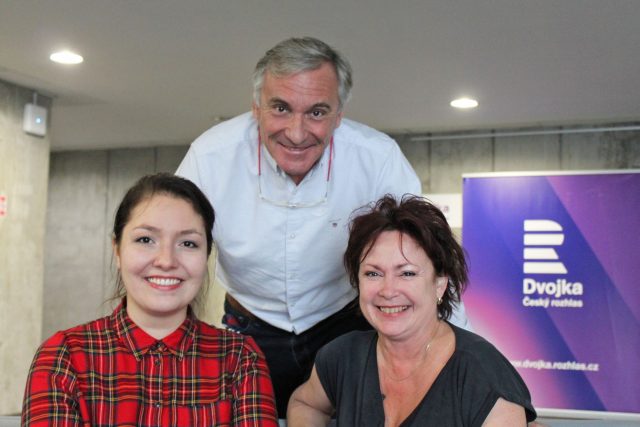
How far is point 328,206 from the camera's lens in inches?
87.4

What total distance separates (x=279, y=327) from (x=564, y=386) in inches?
178

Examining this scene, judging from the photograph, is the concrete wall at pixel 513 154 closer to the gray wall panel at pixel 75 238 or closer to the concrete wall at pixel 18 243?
the concrete wall at pixel 18 243

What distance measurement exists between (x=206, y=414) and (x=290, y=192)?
748 millimetres

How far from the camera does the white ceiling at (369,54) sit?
4.00m

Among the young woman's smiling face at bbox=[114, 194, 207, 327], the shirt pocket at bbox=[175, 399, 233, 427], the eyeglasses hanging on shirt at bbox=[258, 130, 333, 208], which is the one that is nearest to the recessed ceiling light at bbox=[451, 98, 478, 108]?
the eyeglasses hanging on shirt at bbox=[258, 130, 333, 208]

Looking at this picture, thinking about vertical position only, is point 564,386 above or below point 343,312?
below

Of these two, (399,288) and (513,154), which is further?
(513,154)

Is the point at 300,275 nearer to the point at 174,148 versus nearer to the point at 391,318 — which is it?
the point at 391,318

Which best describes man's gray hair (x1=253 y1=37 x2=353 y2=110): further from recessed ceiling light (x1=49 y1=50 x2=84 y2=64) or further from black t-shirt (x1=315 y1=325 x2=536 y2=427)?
recessed ceiling light (x1=49 y1=50 x2=84 y2=64)

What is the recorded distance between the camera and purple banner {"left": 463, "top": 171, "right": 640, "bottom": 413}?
6.09 meters

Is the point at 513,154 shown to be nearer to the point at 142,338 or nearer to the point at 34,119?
the point at 34,119

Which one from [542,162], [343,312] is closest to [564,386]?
[542,162]

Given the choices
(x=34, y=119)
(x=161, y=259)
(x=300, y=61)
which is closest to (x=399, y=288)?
(x=161, y=259)

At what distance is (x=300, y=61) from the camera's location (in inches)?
80.3
